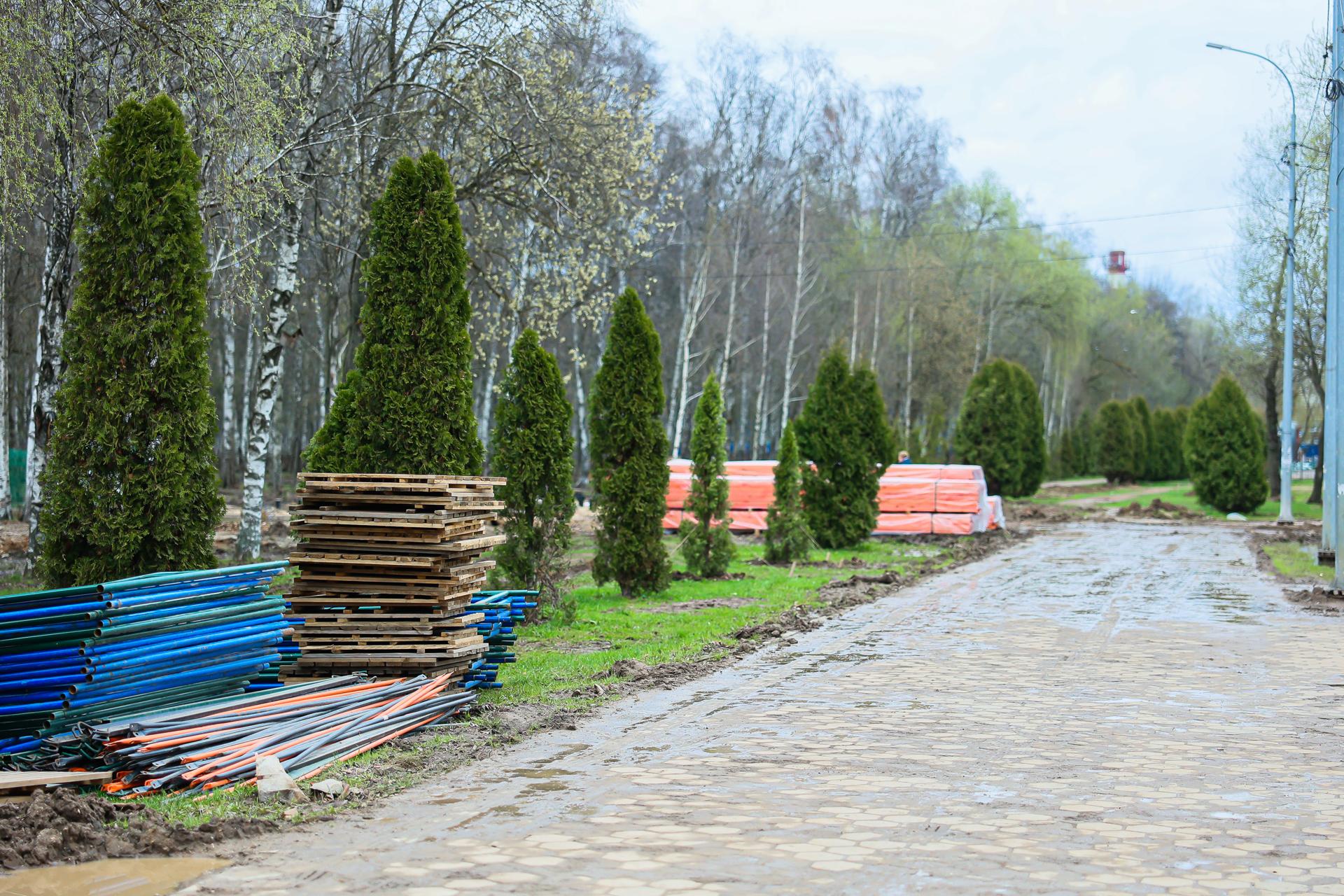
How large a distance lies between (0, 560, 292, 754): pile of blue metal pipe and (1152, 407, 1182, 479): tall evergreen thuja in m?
58.8

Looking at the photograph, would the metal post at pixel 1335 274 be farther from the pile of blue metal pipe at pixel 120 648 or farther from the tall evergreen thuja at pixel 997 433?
the tall evergreen thuja at pixel 997 433

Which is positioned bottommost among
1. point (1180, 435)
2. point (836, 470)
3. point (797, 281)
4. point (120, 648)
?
point (120, 648)

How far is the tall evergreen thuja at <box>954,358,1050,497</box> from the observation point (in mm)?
40781

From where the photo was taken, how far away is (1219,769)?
6965 mm

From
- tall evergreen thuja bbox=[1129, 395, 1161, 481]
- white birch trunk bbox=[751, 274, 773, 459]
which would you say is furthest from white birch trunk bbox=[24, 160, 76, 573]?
tall evergreen thuja bbox=[1129, 395, 1161, 481]

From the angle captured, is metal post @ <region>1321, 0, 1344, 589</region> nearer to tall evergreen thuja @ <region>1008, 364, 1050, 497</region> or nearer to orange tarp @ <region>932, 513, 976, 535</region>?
orange tarp @ <region>932, 513, 976, 535</region>

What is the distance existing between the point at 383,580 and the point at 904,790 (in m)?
4.21

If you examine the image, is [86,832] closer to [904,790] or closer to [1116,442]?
[904,790]

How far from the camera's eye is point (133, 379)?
26.4 feet

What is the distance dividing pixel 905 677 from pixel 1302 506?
1361 inches

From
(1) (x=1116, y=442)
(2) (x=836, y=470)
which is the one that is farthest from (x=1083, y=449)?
(2) (x=836, y=470)

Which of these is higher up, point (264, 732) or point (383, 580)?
point (383, 580)

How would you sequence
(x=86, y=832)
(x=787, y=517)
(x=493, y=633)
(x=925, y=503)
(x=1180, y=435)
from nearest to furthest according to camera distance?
1. (x=86, y=832)
2. (x=493, y=633)
3. (x=787, y=517)
4. (x=925, y=503)
5. (x=1180, y=435)

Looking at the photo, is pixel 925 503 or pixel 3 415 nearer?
pixel 3 415
